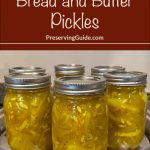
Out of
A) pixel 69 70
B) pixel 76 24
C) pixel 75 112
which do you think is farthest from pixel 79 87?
pixel 76 24

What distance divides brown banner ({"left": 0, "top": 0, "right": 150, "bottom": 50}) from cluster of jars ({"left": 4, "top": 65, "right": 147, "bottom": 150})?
1.79 ft

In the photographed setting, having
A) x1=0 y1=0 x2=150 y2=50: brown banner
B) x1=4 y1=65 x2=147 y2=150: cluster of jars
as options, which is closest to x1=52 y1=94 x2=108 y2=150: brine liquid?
x1=4 y1=65 x2=147 y2=150: cluster of jars

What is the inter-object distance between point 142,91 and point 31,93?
199 millimetres

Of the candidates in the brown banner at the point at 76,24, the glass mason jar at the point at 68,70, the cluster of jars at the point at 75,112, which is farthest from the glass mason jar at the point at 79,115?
the brown banner at the point at 76,24

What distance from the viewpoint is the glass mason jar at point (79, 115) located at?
508 mm

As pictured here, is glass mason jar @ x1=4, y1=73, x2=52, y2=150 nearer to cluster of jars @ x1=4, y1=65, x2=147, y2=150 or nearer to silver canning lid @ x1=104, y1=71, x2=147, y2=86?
cluster of jars @ x1=4, y1=65, x2=147, y2=150

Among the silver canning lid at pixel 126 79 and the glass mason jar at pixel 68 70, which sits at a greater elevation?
the glass mason jar at pixel 68 70

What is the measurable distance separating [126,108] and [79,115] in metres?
0.11

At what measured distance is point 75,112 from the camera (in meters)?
0.51

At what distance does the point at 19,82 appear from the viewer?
542mm

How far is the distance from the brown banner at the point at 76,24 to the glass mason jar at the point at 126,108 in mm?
566

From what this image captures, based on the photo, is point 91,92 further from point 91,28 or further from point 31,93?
point 91,28

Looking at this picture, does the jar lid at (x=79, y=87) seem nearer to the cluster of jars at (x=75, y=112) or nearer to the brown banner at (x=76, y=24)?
the cluster of jars at (x=75, y=112)

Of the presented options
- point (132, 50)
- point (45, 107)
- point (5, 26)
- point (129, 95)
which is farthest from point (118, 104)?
point (5, 26)
